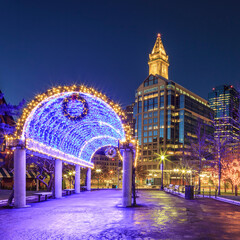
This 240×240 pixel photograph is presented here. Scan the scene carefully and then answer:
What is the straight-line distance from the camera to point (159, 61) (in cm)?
18212

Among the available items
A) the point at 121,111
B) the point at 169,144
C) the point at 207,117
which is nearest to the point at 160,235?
the point at 121,111

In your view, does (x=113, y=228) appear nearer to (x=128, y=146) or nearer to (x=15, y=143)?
(x=128, y=146)

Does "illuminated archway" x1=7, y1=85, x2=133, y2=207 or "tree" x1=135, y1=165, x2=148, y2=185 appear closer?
"illuminated archway" x1=7, y1=85, x2=133, y2=207

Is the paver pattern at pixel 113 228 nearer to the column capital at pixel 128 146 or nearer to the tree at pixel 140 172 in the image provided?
the column capital at pixel 128 146

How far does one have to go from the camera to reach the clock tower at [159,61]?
183 m

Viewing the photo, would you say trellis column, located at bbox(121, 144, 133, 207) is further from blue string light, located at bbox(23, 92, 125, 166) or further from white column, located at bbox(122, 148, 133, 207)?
blue string light, located at bbox(23, 92, 125, 166)

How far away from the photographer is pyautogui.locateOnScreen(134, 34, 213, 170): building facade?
5300 inches

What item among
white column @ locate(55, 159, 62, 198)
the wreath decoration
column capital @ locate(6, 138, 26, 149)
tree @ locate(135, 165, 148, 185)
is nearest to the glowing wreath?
white column @ locate(55, 159, 62, 198)

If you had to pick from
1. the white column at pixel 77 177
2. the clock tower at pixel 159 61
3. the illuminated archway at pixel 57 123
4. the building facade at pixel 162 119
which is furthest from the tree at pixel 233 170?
the clock tower at pixel 159 61

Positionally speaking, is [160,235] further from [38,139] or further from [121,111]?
[38,139]

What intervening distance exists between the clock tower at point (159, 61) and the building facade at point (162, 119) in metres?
39.7

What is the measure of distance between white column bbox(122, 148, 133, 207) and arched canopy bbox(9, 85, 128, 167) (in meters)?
1.00

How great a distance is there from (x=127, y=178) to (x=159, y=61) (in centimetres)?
17008

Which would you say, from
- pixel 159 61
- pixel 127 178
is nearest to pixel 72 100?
pixel 127 178
